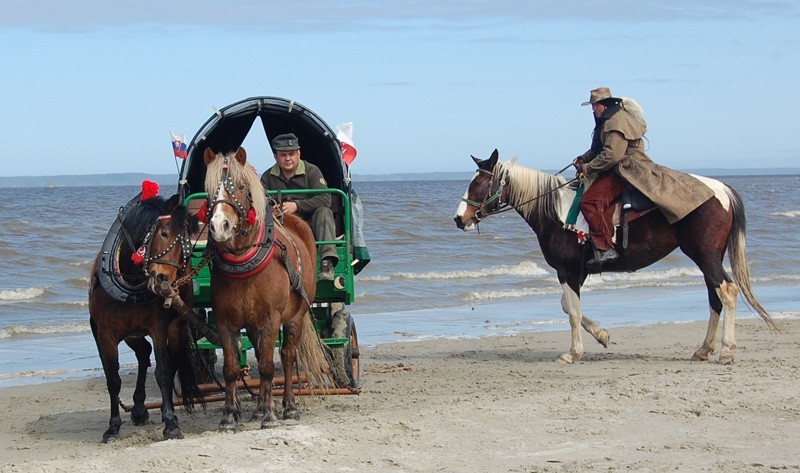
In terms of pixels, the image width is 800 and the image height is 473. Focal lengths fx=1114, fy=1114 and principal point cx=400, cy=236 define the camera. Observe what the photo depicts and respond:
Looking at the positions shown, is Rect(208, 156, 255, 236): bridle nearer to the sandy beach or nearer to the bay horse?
the bay horse

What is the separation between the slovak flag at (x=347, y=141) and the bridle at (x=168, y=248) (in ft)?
14.1

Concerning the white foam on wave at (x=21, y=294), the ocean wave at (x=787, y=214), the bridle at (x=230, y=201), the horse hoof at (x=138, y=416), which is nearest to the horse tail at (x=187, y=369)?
the horse hoof at (x=138, y=416)

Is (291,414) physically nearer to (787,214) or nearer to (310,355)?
(310,355)

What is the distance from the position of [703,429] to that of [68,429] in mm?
4664

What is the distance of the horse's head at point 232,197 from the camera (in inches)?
275

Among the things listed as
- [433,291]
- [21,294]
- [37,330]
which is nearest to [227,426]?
[37,330]

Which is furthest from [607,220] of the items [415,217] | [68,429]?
[415,217]

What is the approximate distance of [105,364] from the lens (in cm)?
770

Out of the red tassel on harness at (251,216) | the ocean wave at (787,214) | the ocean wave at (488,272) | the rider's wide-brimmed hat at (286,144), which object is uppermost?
the rider's wide-brimmed hat at (286,144)

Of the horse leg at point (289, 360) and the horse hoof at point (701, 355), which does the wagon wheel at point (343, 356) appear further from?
the horse hoof at point (701, 355)

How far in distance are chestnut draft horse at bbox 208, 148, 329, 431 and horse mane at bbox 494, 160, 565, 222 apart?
3.54 meters

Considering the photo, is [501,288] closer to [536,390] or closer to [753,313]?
[753,313]

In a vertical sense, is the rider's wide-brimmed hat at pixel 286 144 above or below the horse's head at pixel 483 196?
above

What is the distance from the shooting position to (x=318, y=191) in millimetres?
9078
